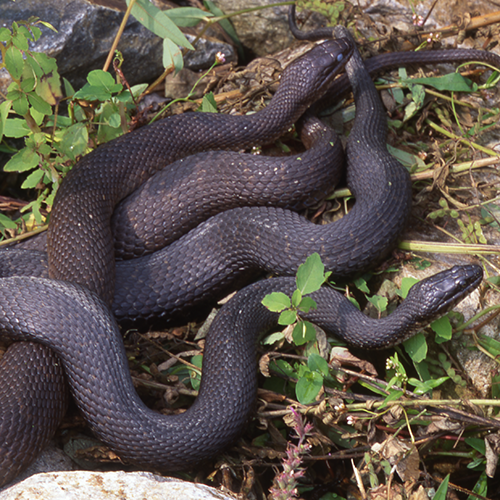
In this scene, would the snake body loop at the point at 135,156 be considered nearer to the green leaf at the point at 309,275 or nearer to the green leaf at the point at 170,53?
the green leaf at the point at 170,53

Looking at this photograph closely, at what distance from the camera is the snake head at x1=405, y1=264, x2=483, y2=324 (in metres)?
3.70

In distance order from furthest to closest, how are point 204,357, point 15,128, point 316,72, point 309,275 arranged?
1. point 316,72
2. point 15,128
3. point 204,357
4. point 309,275

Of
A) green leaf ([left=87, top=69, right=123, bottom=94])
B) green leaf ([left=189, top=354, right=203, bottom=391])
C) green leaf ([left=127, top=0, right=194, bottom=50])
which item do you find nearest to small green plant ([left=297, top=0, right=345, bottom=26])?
green leaf ([left=127, top=0, right=194, bottom=50])

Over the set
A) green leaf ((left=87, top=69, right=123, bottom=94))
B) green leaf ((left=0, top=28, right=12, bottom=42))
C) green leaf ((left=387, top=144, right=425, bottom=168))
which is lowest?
green leaf ((left=387, top=144, right=425, bottom=168))

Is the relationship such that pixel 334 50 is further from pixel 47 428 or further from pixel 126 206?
pixel 47 428

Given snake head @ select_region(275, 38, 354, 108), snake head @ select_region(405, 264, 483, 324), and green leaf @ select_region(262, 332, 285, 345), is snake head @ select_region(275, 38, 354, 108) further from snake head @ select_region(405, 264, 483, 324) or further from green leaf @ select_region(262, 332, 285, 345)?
green leaf @ select_region(262, 332, 285, 345)

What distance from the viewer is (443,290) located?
3736 mm

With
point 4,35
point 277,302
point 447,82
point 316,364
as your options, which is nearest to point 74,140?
point 4,35

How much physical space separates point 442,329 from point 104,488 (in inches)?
104

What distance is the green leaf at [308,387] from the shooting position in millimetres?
3277

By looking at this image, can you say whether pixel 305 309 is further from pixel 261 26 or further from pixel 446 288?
pixel 261 26

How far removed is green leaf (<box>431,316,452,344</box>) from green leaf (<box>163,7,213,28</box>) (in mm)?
3333

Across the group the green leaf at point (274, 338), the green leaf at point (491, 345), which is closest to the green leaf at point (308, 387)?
the green leaf at point (274, 338)

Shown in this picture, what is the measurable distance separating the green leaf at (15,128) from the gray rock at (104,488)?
271cm
